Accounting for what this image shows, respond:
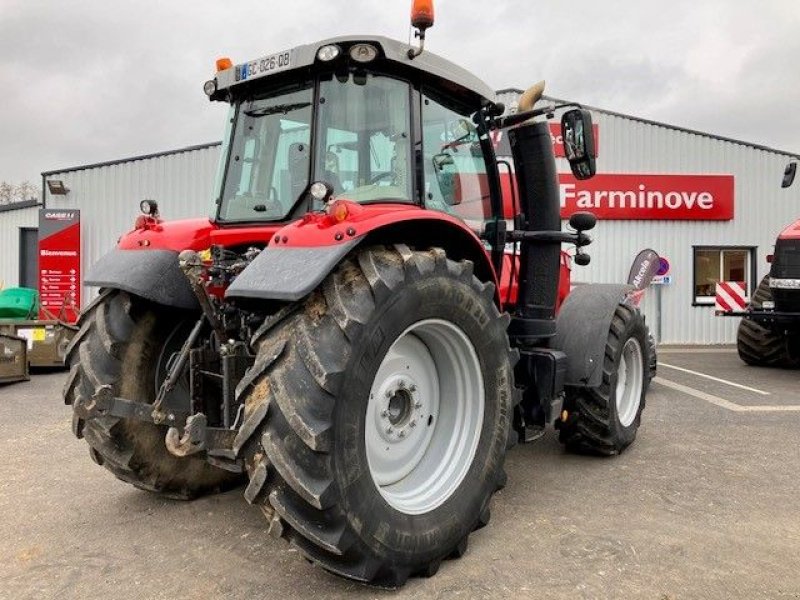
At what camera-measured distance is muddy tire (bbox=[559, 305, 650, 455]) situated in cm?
450

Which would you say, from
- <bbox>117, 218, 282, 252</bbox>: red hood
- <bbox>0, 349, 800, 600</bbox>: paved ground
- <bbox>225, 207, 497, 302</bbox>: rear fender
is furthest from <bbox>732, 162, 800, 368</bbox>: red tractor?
<bbox>117, 218, 282, 252</bbox>: red hood

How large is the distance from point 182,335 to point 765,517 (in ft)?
11.2

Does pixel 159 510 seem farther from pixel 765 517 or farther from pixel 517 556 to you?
pixel 765 517

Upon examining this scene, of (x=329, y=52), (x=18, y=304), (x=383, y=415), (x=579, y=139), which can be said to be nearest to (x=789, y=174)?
(x=579, y=139)

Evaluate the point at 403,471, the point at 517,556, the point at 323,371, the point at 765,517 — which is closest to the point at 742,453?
the point at 765,517

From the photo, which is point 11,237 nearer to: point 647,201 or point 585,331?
point 647,201

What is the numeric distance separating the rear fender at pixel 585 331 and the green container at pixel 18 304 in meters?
8.87

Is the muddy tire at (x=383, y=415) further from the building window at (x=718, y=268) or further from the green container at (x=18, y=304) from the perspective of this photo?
the building window at (x=718, y=268)

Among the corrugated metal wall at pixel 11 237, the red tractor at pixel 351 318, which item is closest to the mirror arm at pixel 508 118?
the red tractor at pixel 351 318

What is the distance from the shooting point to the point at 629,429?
492 centimetres

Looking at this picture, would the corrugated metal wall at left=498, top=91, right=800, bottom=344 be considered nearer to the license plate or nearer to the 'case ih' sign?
the 'case ih' sign

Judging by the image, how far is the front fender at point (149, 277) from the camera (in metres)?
3.32

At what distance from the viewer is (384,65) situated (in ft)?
10.8

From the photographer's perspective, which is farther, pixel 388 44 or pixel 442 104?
pixel 442 104
